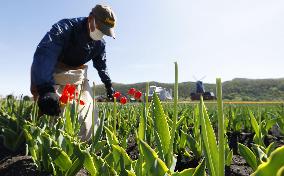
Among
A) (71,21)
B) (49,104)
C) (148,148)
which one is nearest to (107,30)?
(71,21)

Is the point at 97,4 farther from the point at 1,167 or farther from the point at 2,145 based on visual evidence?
the point at 1,167

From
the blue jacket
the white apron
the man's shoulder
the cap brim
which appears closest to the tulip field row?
the white apron

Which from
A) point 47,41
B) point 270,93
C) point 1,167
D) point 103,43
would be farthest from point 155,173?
point 270,93

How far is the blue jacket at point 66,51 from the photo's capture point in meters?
3.78

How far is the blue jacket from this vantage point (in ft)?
12.4

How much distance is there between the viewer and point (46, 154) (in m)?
2.43

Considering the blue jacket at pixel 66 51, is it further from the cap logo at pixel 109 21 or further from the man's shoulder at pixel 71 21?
the cap logo at pixel 109 21

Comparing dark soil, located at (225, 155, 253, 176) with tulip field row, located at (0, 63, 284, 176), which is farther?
dark soil, located at (225, 155, 253, 176)

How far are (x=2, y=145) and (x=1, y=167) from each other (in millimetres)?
956

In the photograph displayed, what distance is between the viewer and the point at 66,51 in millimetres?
4648

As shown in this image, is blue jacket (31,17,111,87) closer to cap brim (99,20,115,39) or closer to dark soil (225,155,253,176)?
cap brim (99,20,115,39)

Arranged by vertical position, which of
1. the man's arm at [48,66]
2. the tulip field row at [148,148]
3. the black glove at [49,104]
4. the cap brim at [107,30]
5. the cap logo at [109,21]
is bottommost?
the tulip field row at [148,148]

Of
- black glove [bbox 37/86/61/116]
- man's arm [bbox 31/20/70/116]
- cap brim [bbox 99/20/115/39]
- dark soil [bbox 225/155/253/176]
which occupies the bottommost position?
dark soil [bbox 225/155/253/176]

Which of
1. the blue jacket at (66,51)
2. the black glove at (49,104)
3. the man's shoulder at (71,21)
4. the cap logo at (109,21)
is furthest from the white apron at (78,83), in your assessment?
the black glove at (49,104)
